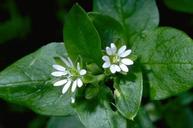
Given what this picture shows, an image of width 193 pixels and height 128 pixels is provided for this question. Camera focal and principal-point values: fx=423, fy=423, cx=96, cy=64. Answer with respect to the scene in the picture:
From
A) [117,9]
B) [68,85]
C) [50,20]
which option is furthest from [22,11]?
[68,85]

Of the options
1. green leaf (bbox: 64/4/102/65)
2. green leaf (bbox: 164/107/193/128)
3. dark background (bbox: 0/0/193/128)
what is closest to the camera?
green leaf (bbox: 64/4/102/65)

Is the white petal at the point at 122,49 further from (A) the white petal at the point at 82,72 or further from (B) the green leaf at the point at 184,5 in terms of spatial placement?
(B) the green leaf at the point at 184,5

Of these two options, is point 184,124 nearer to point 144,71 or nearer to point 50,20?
point 144,71

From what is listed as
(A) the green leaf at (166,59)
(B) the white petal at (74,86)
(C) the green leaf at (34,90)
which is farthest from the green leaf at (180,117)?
(B) the white petal at (74,86)

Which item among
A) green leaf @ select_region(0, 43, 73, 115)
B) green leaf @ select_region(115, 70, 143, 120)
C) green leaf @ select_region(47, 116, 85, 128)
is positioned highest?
green leaf @ select_region(0, 43, 73, 115)

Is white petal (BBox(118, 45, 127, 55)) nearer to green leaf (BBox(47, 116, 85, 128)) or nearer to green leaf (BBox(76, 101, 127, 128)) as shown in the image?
green leaf (BBox(76, 101, 127, 128))

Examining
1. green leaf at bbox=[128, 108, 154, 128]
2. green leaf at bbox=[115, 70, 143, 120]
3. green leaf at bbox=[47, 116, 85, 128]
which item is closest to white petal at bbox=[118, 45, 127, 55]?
green leaf at bbox=[115, 70, 143, 120]

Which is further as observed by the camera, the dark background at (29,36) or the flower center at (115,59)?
the dark background at (29,36)
